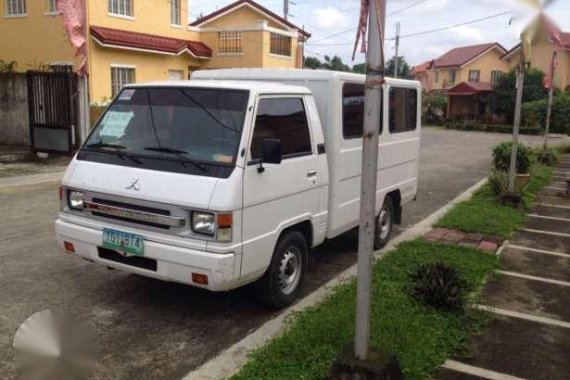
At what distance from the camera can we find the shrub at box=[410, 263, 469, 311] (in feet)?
15.5

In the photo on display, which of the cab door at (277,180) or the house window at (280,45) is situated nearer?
the cab door at (277,180)

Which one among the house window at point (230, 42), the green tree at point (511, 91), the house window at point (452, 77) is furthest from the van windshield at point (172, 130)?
the house window at point (452, 77)

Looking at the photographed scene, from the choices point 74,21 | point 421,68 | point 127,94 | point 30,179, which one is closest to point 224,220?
point 127,94

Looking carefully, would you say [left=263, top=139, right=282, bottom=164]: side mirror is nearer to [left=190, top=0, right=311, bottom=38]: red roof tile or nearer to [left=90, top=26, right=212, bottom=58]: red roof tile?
[left=90, top=26, right=212, bottom=58]: red roof tile

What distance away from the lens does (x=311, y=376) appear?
3.56 m

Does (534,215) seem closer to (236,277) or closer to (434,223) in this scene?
(434,223)

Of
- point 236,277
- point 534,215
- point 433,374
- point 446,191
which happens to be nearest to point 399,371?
point 433,374

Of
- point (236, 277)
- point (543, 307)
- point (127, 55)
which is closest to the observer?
point (236, 277)

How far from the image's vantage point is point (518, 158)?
11.0 m

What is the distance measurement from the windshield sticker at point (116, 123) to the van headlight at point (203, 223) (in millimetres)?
1240

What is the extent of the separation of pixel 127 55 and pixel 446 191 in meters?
13.9

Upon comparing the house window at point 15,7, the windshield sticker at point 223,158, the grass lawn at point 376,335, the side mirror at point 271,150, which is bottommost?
the grass lawn at point 376,335

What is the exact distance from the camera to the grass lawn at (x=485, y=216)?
7816 millimetres

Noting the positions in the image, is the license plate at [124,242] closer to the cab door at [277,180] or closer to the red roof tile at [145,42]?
the cab door at [277,180]
